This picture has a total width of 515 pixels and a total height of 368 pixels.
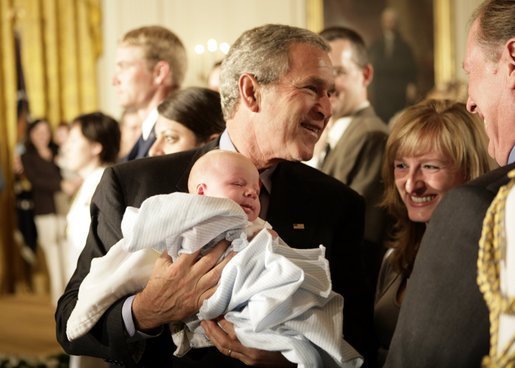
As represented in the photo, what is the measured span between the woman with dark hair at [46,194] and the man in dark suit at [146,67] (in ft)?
20.3

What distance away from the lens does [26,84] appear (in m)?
12.1

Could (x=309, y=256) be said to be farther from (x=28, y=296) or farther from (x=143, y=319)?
(x=28, y=296)

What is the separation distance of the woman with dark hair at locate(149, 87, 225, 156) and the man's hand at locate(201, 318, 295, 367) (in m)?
1.75

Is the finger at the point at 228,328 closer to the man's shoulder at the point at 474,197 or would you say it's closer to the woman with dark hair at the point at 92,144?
the man's shoulder at the point at 474,197

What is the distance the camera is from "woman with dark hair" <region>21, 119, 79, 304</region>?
10977 mm

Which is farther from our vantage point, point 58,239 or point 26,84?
point 26,84

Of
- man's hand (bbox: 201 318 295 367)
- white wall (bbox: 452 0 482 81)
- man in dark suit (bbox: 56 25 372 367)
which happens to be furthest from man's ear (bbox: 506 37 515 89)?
white wall (bbox: 452 0 482 81)

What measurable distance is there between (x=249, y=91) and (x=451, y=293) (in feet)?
4.84

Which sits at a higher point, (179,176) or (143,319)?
(179,176)

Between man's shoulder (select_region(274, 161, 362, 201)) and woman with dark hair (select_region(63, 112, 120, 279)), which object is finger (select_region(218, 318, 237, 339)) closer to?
man's shoulder (select_region(274, 161, 362, 201))

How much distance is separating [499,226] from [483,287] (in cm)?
13

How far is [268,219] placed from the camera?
2859 millimetres

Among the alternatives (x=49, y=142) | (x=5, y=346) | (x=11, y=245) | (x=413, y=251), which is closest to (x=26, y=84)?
(x=49, y=142)

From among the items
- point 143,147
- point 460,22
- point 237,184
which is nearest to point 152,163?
point 237,184
